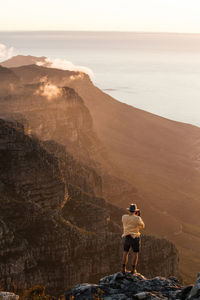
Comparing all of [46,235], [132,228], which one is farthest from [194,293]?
[46,235]

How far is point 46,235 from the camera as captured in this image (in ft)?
172

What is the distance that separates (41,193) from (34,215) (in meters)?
6.18

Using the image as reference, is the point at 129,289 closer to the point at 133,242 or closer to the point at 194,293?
→ the point at 133,242

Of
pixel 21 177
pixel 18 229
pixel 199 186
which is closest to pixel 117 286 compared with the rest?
pixel 18 229

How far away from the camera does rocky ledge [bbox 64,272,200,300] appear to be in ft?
75.7

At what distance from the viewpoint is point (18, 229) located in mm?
51906

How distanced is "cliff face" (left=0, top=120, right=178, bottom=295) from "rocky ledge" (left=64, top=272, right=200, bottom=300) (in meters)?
21.6

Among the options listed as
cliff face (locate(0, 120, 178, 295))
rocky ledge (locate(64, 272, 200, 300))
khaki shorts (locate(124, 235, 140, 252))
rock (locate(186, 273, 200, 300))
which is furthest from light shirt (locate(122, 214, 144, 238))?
cliff face (locate(0, 120, 178, 295))

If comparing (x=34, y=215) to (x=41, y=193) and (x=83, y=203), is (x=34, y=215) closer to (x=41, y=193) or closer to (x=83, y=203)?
(x=41, y=193)

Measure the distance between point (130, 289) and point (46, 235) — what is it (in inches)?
1153

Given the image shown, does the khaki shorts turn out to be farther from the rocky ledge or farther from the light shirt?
the rocky ledge

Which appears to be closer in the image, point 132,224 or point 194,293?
point 194,293

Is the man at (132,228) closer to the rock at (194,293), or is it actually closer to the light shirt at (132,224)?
the light shirt at (132,224)

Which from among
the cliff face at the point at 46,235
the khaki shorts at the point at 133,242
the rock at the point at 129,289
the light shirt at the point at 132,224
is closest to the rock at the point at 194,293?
the rock at the point at 129,289
